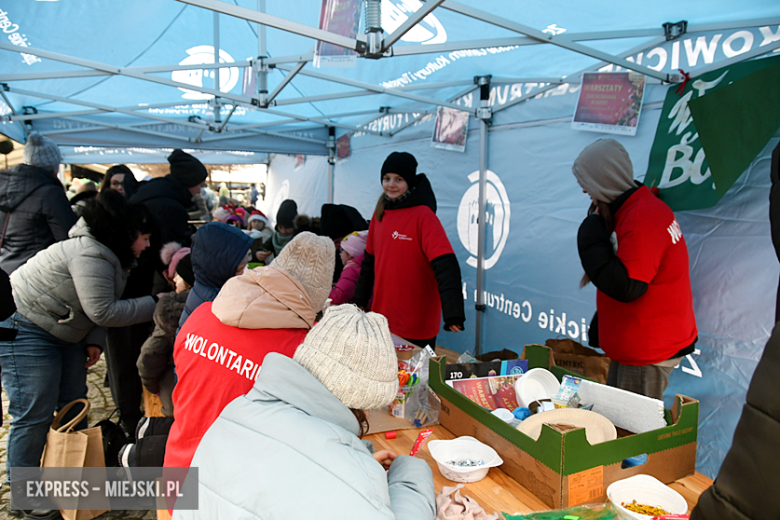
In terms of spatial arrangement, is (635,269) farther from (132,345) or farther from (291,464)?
(132,345)

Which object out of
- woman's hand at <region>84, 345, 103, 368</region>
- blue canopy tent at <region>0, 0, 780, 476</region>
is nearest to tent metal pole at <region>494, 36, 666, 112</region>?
blue canopy tent at <region>0, 0, 780, 476</region>

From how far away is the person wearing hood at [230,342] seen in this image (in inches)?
51.8

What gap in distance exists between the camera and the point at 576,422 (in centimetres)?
120

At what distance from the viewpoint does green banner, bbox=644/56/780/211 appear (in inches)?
77.8

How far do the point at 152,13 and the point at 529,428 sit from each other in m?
3.44

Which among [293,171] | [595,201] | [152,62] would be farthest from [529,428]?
[293,171]

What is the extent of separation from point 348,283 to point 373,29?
66.4 inches

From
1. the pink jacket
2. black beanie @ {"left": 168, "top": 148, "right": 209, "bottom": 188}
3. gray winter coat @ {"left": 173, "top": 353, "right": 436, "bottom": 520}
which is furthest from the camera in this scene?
black beanie @ {"left": 168, "top": 148, "right": 209, "bottom": 188}

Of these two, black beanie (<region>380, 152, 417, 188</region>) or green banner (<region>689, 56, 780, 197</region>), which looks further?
black beanie (<region>380, 152, 417, 188</region>)

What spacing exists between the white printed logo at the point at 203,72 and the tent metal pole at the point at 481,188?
2.01 metres

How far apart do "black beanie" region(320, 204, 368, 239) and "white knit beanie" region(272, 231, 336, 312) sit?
199 centimetres

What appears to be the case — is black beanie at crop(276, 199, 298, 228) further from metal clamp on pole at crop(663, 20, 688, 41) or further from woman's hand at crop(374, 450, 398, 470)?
woman's hand at crop(374, 450, 398, 470)

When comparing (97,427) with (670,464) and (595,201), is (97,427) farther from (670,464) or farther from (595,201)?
(595,201)

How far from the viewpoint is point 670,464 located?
1157 mm
